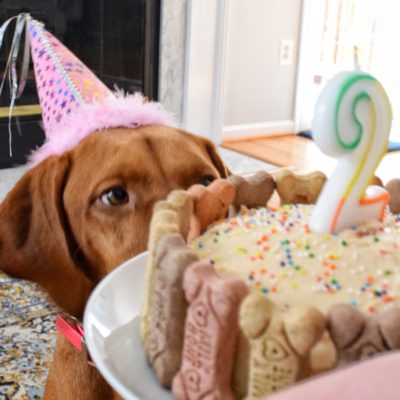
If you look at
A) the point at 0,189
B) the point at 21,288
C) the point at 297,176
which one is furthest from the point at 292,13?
the point at 297,176

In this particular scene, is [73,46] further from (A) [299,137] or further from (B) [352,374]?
(B) [352,374]

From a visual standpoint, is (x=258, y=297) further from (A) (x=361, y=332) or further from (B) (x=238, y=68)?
(B) (x=238, y=68)

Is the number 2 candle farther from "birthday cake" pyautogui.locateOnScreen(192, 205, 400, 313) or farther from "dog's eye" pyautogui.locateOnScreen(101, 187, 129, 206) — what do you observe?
"dog's eye" pyautogui.locateOnScreen(101, 187, 129, 206)

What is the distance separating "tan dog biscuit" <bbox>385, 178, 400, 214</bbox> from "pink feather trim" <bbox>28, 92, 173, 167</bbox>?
1.52 feet

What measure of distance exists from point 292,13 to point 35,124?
182 centimetres

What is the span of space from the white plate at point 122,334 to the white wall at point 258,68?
10.7 feet

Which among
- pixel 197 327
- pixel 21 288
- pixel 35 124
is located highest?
pixel 197 327

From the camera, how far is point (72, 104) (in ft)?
3.41

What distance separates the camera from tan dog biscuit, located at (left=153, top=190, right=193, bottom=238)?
58 centimetres

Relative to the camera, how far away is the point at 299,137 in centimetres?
414

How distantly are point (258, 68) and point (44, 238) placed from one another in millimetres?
3198

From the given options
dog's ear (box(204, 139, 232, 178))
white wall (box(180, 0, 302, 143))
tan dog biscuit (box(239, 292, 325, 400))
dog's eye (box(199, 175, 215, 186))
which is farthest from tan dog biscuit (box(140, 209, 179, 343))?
white wall (box(180, 0, 302, 143))

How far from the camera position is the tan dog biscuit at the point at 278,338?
410mm

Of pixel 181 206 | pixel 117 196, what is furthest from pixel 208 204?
pixel 117 196
